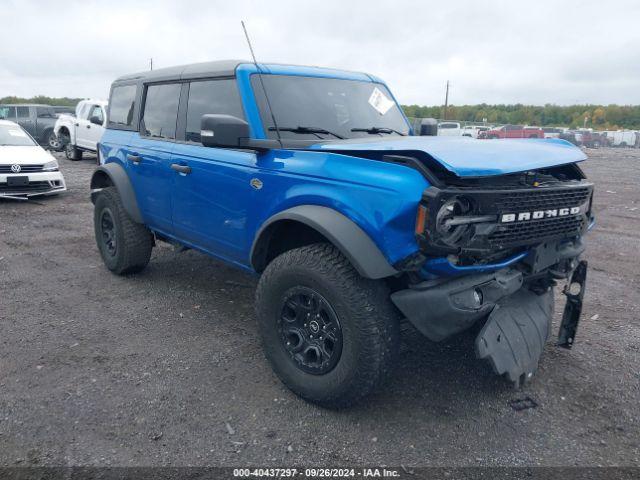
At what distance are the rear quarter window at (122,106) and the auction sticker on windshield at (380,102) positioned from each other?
7.90ft

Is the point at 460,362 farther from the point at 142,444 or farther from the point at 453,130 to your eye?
the point at 453,130

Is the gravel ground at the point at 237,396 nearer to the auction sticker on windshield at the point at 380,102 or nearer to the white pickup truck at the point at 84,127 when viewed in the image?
the auction sticker on windshield at the point at 380,102

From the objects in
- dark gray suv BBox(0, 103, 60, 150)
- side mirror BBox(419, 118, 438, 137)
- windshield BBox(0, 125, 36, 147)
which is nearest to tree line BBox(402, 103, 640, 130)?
dark gray suv BBox(0, 103, 60, 150)

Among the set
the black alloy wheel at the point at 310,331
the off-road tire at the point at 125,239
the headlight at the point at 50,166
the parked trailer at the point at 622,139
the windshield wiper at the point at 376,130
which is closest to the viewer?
the black alloy wheel at the point at 310,331

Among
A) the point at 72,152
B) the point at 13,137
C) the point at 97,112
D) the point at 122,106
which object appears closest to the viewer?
the point at 122,106

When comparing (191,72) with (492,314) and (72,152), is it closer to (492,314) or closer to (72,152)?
(492,314)

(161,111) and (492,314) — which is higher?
(161,111)

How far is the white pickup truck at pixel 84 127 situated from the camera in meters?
15.5

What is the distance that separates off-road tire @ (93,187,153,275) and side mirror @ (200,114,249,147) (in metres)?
2.16

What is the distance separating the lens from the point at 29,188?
9.57m

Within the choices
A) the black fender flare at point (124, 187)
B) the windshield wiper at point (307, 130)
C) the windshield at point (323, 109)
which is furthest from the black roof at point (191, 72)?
the black fender flare at point (124, 187)

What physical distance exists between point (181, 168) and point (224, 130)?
3.39 feet


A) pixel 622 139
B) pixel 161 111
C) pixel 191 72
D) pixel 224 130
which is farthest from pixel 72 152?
pixel 622 139

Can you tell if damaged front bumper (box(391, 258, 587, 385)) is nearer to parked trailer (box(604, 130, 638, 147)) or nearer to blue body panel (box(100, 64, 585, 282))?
blue body panel (box(100, 64, 585, 282))
